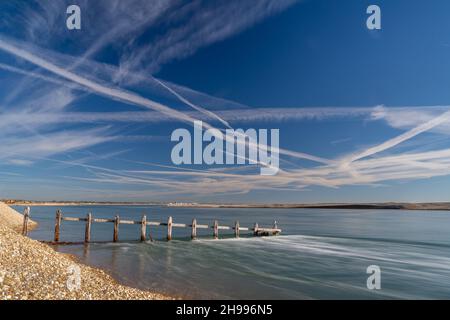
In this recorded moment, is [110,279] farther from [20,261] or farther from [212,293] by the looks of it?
[212,293]

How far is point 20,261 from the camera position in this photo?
13.3m

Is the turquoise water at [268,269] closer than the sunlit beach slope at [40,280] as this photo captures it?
No

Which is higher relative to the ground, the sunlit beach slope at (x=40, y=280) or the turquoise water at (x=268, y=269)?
the sunlit beach slope at (x=40, y=280)

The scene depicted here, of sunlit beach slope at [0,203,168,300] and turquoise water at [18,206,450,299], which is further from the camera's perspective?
turquoise water at [18,206,450,299]

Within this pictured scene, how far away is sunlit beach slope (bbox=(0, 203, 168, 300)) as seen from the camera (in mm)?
10445

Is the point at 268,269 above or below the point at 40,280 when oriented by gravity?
below

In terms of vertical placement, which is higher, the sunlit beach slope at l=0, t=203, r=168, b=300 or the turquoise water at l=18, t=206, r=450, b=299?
the sunlit beach slope at l=0, t=203, r=168, b=300

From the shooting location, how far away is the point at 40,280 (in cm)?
1166

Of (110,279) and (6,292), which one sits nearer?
(6,292)

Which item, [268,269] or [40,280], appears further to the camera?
[268,269]

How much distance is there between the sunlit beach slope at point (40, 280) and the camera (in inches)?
411
